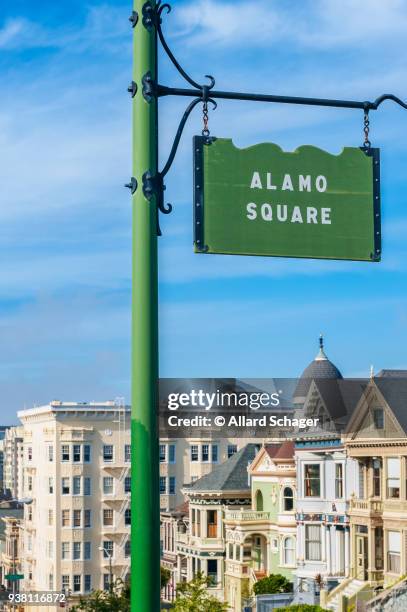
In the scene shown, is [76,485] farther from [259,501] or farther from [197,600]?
[197,600]

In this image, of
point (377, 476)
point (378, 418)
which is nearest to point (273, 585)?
point (377, 476)

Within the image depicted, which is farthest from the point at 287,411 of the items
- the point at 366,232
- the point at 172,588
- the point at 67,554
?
the point at 366,232

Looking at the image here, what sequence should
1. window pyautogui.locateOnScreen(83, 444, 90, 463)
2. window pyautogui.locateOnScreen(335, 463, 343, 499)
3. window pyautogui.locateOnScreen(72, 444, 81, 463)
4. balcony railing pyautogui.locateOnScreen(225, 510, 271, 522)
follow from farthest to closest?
1. window pyautogui.locateOnScreen(83, 444, 90, 463)
2. window pyautogui.locateOnScreen(72, 444, 81, 463)
3. balcony railing pyautogui.locateOnScreen(225, 510, 271, 522)
4. window pyautogui.locateOnScreen(335, 463, 343, 499)

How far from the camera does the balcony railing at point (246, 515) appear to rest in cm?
5293

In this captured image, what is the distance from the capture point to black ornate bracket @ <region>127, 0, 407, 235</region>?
5.61m

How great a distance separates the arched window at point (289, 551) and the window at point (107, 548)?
2746 centimetres

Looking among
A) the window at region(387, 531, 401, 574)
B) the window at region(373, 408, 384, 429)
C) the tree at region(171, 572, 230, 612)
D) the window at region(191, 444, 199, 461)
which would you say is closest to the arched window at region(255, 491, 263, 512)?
the tree at region(171, 572, 230, 612)

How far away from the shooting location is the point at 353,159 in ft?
20.2

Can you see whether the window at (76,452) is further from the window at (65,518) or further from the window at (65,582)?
the window at (65,582)

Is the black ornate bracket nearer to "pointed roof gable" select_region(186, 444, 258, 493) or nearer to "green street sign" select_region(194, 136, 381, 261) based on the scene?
"green street sign" select_region(194, 136, 381, 261)

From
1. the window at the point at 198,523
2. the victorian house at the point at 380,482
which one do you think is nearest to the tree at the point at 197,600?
the window at the point at 198,523

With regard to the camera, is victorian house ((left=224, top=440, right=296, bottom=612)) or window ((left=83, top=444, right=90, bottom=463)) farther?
window ((left=83, top=444, right=90, bottom=463))

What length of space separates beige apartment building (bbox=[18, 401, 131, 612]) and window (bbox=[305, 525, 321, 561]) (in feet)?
95.9

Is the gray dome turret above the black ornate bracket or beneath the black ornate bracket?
above
